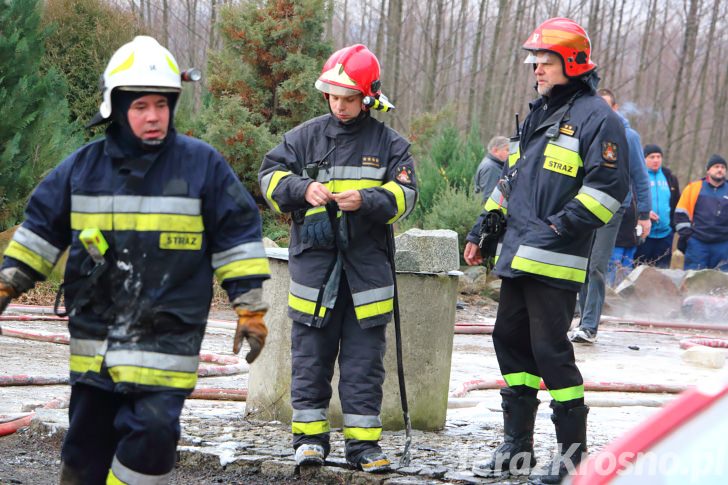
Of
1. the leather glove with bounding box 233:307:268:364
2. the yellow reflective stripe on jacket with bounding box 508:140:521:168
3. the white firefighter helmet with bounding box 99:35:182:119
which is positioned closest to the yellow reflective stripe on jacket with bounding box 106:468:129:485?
the leather glove with bounding box 233:307:268:364

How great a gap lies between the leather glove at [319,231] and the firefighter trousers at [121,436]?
5.07ft

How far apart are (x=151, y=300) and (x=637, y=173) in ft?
23.2

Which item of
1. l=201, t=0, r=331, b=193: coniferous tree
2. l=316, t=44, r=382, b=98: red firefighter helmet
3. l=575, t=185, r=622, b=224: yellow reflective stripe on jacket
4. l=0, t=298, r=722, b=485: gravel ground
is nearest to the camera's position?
l=575, t=185, r=622, b=224: yellow reflective stripe on jacket

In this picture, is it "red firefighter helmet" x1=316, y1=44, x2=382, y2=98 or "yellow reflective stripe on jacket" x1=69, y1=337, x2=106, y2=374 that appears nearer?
"yellow reflective stripe on jacket" x1=69, y1=337, x2=106, y2=374

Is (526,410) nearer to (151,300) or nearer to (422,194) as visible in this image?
(151,300)

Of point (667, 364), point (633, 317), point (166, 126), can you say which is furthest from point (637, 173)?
point (166, 126)

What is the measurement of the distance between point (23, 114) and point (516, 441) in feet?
30.3

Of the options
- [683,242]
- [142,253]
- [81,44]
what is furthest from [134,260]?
[683,242]

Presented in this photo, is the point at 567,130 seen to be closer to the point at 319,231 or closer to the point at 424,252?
the point at 424,252

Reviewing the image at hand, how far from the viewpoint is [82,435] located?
362 centimetres

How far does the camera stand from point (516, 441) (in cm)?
494

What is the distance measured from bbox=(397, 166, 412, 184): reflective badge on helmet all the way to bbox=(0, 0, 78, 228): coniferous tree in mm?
7757

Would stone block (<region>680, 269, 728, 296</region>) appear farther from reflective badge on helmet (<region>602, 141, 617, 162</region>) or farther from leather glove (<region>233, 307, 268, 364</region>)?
leather glove (<region>233, 307, 268, 364</region>)

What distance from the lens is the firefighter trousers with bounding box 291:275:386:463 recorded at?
4961 mm
